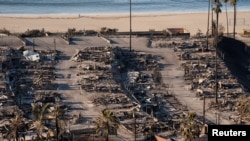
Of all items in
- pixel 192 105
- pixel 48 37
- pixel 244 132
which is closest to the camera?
pixel 244 132

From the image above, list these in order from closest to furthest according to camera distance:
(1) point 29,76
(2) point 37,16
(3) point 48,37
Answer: (1) point 29,76 < (3) point 48,37 < (2) point 37,16

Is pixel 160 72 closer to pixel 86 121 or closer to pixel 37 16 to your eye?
pixel 86 121

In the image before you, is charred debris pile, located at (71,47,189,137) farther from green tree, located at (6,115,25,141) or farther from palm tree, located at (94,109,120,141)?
green tree, located at (6,115,25,141)

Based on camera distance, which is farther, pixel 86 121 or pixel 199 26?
pixel 199 26

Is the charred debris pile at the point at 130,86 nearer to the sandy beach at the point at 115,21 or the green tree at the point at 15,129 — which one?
the green tree at the point at 15,129

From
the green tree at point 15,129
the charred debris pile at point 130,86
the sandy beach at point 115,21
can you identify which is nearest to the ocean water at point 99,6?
the sandy beach at point 115,21

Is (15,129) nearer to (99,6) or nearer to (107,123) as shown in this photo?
(107,123)

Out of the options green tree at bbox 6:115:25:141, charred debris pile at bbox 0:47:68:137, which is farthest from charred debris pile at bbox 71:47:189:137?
green tree at bbox 6:115:25:141

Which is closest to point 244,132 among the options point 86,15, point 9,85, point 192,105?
point 192,105
